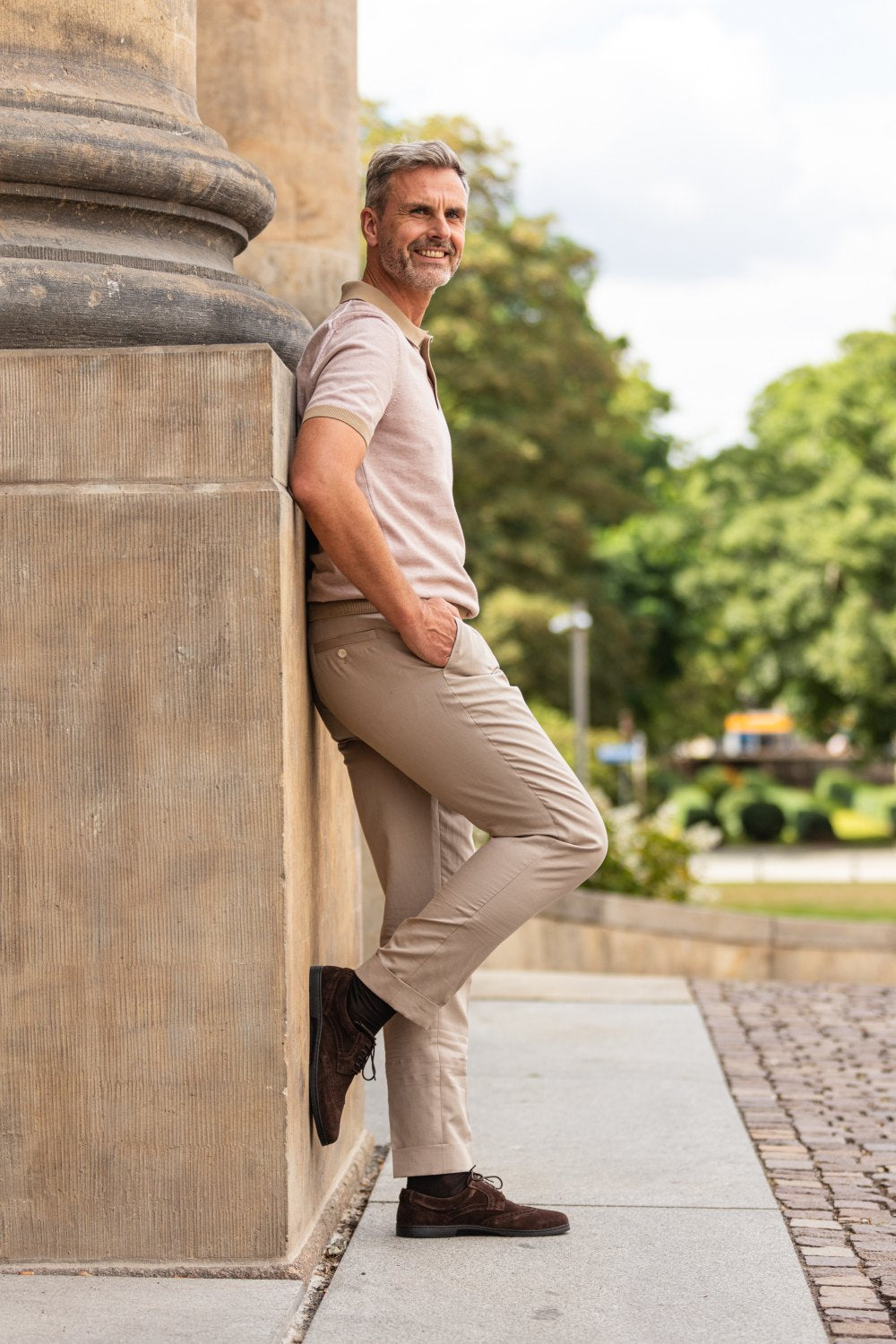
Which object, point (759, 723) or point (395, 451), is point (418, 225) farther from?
point (759, 723)

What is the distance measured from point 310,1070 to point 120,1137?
0.44 metres

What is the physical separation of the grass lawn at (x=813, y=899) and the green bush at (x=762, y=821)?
14.7 meters

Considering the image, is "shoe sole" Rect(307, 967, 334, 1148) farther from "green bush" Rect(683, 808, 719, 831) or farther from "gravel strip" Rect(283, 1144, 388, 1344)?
"green bush" Rect(683, 808, 719, 831)

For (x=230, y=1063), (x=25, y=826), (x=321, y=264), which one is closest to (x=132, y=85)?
(x=25, y=826)

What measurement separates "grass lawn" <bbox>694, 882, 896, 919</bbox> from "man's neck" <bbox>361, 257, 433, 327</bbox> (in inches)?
640

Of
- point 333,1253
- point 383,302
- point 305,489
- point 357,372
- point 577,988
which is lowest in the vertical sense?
point 577,988

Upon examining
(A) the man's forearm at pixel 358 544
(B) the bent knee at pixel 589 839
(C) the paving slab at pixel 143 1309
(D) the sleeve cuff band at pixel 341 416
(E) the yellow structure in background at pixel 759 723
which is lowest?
(E) the yellow structure in background at pixel 759 723

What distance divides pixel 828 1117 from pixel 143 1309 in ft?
8.66

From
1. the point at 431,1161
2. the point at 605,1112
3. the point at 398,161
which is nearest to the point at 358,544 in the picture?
the point at 398,161

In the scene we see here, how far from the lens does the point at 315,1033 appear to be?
351 centimetres

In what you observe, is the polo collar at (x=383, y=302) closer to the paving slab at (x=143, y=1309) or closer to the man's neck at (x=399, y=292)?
the man's neck at (x=399, y=292)

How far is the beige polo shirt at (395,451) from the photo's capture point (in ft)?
11.3

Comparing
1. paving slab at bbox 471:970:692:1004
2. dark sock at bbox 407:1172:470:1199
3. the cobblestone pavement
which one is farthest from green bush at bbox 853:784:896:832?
dark sock at bbox 407:1172:470:1199

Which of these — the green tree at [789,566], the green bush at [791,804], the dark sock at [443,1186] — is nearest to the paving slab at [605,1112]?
the dark sock at [443,1186]
